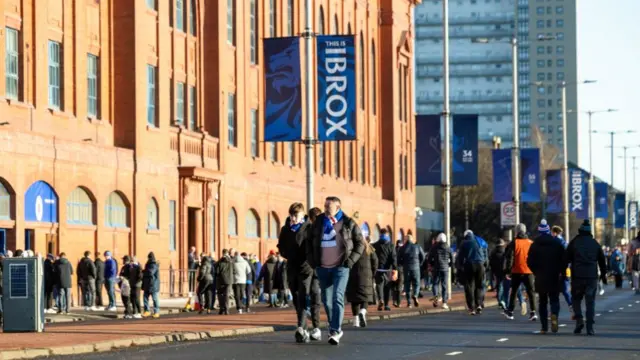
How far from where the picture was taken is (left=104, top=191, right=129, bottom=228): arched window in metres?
47.1

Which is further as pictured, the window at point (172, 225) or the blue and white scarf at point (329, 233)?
the window at point (172, 225)

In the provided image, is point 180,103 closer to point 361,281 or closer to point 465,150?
point 465,150

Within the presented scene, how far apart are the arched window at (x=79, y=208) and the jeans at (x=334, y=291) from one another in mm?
23388

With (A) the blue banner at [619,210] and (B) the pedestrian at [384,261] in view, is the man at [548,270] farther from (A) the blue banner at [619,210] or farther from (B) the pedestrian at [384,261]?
(A) the blue banner at [619,210]

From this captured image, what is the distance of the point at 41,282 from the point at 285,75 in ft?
34.2

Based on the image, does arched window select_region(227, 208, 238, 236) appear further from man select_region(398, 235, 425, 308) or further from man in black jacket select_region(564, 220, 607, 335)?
man in black jacket select_region(564, 220, 607, 335)

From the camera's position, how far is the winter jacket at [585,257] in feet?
82.5

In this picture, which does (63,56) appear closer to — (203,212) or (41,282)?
(203,212)

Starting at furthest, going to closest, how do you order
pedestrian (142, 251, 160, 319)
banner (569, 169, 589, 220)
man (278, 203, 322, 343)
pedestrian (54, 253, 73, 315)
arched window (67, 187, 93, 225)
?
banner (569, 169, 589, 220)
arched window (67, 187, 93, 225)
pedestrian (54, 253, 73, 315)
pedestrian (142, 251, 160, 319)
man (278, 203, 322, 343)

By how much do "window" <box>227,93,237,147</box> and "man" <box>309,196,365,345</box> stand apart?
36786mm

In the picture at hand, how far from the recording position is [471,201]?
121938 mm

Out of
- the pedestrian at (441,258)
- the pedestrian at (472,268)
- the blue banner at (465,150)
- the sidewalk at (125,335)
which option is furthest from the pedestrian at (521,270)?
the blue banner at (465,150)

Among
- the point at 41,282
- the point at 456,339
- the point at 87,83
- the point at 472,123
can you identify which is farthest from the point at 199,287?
the point at 472,123

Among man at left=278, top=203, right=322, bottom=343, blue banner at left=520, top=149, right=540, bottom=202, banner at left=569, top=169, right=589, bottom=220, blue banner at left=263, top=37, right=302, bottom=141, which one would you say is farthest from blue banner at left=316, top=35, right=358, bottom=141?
banner at left=569, top=169, right=589, bottom=220
